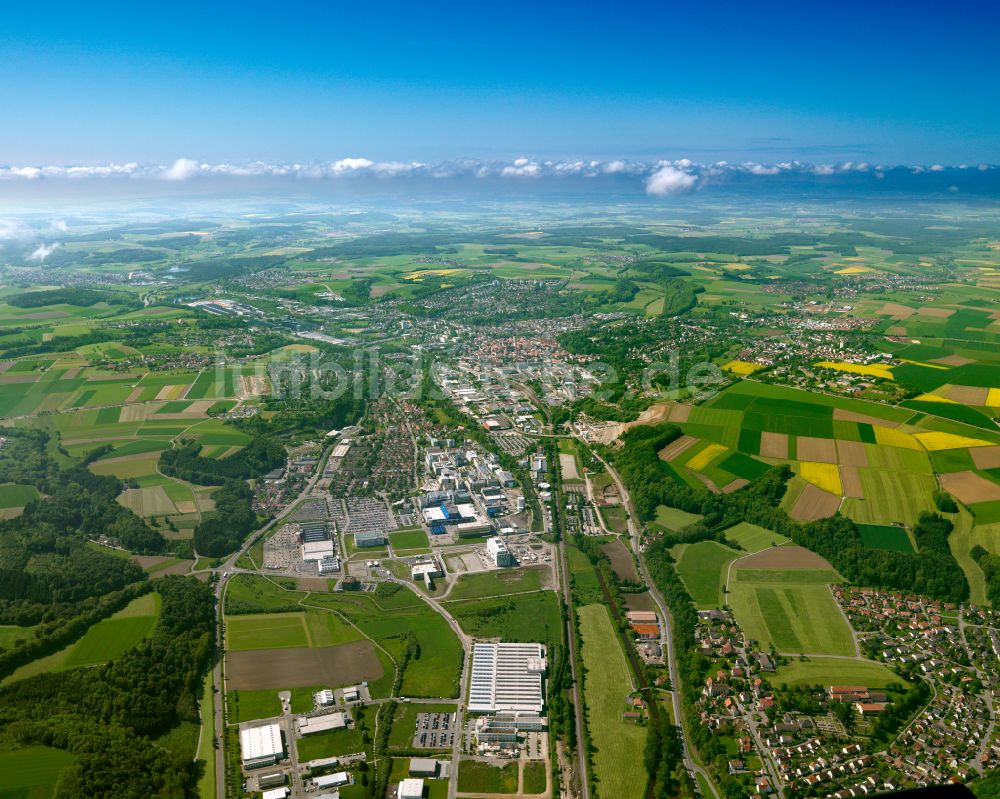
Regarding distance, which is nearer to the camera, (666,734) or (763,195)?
(666,734)

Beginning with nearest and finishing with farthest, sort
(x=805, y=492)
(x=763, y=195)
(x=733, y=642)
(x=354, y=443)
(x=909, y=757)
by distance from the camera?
1. (x=909, y=757)
2. (x=733, y=642)
3. (x=805, y=492)
4. (x=354, y=443)
5. (x=763, y=195)

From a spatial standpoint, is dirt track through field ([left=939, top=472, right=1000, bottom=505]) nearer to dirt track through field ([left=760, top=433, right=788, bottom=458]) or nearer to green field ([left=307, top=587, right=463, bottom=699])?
dirt track through field ([left=760, top=433, right=788, bottom=458])

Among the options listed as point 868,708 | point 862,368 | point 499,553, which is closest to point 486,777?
point 499,553

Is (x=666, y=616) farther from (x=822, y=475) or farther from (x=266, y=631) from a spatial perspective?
(x=266, y=631)

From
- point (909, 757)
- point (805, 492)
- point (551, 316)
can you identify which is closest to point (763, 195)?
point (551, 316)

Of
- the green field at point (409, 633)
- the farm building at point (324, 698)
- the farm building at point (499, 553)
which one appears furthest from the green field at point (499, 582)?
the farm building at point (324, 698)

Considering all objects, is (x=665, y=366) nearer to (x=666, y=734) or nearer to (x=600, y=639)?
(x=600, y=639)

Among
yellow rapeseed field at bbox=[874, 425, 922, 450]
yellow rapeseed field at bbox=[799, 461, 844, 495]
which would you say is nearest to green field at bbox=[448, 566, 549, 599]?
yellow rapeseed field at bbox=[799, 461, 844, 495]
